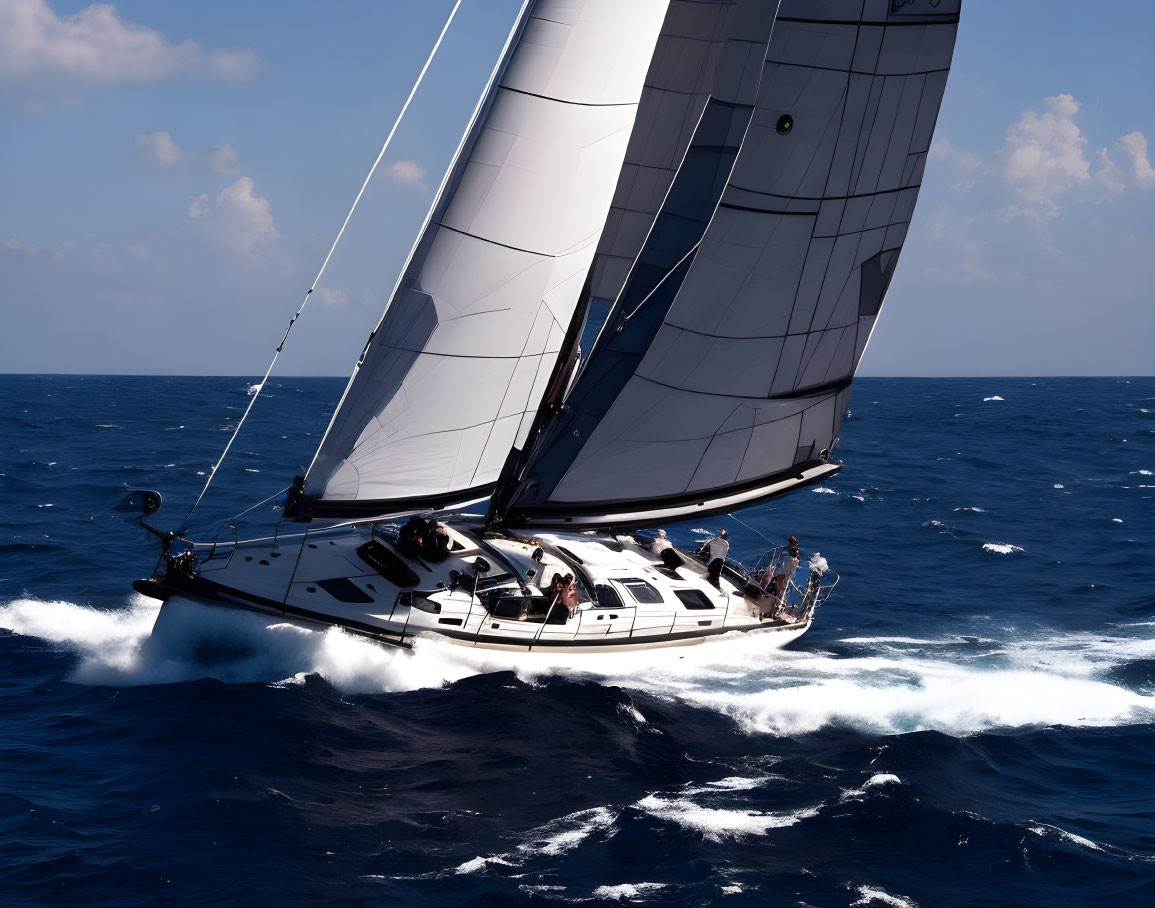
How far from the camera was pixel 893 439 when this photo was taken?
63688 millimetres

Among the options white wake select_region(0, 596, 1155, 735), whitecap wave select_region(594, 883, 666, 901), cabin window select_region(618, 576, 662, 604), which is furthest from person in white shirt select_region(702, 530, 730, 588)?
whitecap wave select_region(594, 883, 666, 901)

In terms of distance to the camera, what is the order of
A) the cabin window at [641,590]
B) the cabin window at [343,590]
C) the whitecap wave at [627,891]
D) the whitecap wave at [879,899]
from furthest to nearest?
the cabin window at [641,590], the cabin window at [343,590], the whitecap wave at [879,899], the whitecap wave at [627,891]

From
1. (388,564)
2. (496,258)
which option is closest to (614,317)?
(496,258)

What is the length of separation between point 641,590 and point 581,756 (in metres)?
4.73

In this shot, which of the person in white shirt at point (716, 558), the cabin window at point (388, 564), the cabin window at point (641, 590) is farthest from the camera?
the person in white shirt at point (716, 558)

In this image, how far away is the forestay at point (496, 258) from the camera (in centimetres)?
1738

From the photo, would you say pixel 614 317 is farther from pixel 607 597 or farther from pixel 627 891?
pixel 627 891

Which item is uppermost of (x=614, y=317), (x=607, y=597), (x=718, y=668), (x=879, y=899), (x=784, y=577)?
(x=614, y=317)

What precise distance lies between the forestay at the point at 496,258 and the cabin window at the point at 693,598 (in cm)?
534

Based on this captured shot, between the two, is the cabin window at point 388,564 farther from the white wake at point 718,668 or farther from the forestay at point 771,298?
the forestay at point 771,298

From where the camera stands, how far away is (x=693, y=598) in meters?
20.7

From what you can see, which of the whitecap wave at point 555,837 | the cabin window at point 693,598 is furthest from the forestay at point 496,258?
the whitecap wave at point 555,837

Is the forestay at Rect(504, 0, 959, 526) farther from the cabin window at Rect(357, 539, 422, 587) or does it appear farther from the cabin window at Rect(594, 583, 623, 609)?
the cabin window at Rect(357, 539, 422, 587)

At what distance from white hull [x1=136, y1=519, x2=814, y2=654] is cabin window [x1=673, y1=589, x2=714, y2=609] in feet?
0.08
